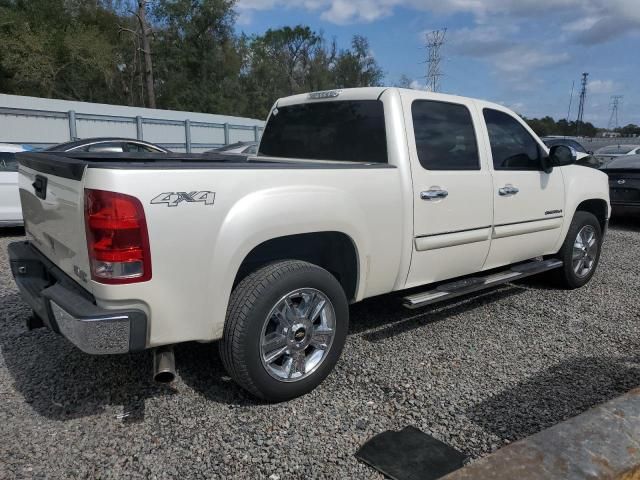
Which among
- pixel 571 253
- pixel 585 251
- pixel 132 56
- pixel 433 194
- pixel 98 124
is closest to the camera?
pixel 433 194

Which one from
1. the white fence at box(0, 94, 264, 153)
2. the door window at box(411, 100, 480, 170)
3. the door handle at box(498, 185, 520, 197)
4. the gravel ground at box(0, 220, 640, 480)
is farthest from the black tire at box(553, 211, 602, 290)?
the white fence at box(0, 94, 264, 153)

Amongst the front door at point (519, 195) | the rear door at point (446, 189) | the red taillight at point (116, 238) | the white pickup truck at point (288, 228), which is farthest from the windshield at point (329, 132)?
the red taillight at point (116, 238)

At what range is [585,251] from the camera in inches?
221

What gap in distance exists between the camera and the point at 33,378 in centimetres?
343

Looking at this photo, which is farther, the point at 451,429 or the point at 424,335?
the point at 424,335

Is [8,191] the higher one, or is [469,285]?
[8,191]

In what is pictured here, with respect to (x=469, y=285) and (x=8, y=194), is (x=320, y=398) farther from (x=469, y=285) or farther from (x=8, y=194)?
(x=8, y=194)

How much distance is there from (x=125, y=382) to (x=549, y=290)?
171 inches

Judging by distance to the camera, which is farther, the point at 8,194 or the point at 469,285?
the point at 8,194

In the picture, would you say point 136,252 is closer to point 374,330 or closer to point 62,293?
point 62,293

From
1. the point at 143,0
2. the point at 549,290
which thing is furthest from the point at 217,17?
the point at 549,290

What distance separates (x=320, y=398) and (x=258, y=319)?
28.9 inches

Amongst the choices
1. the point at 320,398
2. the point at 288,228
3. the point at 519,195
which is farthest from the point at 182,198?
the point at 519,195

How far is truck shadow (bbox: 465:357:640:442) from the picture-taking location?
2984 millimetres
